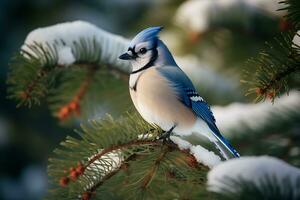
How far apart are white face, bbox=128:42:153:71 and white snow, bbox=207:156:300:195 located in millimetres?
1078

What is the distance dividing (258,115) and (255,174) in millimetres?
1020

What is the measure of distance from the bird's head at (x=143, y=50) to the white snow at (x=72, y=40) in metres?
0.19

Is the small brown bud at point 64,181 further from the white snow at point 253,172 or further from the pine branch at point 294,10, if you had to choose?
the pine branch at point 294,10

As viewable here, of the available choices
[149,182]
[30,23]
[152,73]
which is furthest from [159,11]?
[30,23]

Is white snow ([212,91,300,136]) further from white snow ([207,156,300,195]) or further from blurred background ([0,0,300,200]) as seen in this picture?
white snow ([207,156,300,195])

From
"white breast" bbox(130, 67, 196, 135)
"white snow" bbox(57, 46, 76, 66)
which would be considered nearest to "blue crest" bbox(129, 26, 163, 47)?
"white breast" bbox(130, 67, 196, 135)

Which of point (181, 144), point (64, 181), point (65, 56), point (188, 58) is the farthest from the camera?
point (188, 58)

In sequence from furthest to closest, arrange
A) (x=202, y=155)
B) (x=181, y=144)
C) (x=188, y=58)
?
1. (x=188, y=58)
2. (x=181, y=144)
3. (x=202, y=155)

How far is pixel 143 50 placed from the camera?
260 centimetres

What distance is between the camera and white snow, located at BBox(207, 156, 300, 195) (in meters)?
1.54

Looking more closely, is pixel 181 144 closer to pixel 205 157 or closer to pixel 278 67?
pixel 205 157

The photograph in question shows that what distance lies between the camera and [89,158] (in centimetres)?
199

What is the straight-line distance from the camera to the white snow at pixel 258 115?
2477mm

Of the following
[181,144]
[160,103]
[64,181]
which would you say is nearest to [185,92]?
[160,103]
